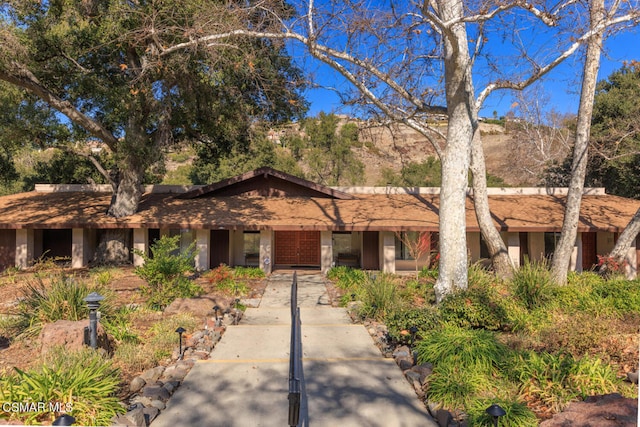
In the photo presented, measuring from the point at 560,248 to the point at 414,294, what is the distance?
477cm

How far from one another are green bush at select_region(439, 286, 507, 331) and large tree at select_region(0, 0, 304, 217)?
6.83 m

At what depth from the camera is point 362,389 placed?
5188 millimetres

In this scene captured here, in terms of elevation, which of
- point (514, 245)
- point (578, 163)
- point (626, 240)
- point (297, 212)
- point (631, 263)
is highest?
point (578, 163)

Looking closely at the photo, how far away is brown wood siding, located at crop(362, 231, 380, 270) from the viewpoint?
60.7ft

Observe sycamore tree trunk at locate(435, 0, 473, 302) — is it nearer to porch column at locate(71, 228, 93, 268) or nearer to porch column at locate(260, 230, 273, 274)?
porch column at locate(260, 230, 273, 274)

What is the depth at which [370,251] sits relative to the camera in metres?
18.6

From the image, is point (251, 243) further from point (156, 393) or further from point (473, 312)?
point (156, 393)

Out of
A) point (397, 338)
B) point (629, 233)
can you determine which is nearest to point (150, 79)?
point (397, 338)

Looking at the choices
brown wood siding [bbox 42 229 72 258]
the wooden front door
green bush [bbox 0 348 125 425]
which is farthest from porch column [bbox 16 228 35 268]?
green bush [bbox 0 348 125 425]

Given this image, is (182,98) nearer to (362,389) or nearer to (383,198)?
(383,198)

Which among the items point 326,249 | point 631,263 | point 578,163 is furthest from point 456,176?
point 631,263

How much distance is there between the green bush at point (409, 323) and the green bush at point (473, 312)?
1.52 feet

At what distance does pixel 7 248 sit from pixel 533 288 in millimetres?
21413

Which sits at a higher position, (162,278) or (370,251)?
(370,251)
